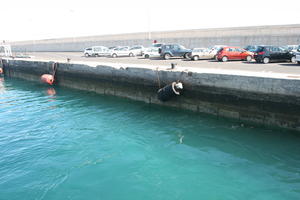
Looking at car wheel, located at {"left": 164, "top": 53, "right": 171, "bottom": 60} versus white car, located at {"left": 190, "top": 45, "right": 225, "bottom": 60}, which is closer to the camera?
white car, located at {"left": 190, "top": 45, "right": 225, "bottom": 60}

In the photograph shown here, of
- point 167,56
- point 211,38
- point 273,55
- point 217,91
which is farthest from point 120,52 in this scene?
point 217,91

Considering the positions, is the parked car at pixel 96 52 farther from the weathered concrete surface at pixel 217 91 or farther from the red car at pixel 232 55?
the red car at pixel 232 55

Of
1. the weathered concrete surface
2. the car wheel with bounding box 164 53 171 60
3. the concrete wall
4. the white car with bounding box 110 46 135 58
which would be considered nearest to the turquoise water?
the weathered concrete surface

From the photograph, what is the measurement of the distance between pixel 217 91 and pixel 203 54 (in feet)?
42.6

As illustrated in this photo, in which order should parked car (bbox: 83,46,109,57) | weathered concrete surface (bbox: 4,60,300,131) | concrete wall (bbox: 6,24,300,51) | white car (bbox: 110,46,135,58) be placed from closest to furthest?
weathered concrete surface (bbox: 4,60,300,131)
concrete wall (bbox: 6,24,300,51)
white car (bbox: 110,46,135,58)
parked car (bbox: 83,46,109,57)

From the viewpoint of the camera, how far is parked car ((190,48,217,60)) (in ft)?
79.9

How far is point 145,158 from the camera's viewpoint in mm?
8891

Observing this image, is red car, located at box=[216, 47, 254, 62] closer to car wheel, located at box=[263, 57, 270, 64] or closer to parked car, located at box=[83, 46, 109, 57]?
car wheel, located at box=[263, 57, 270, 64]

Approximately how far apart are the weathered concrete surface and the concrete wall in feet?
71.1

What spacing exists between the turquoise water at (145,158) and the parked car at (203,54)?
11.9 m

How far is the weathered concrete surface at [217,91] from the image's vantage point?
10.2 metres

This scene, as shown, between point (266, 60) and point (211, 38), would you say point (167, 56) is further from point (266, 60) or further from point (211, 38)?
point (211, 38)

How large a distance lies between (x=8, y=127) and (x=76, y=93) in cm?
815

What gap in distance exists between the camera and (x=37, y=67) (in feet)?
89.2
